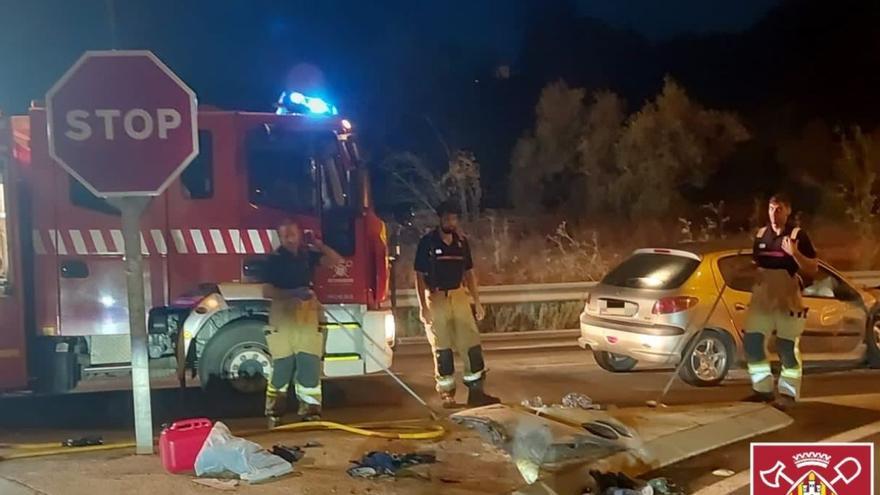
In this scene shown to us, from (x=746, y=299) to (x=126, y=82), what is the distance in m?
5.90

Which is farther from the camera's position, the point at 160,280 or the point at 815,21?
the point at 815,21

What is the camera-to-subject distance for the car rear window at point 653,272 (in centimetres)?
944

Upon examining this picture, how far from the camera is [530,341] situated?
12.5 m

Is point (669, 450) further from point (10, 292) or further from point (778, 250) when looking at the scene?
point (10, 292)

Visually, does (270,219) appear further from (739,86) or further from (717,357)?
(739,86)

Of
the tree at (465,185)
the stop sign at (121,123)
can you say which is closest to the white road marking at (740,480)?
the stop sign at (121,123)

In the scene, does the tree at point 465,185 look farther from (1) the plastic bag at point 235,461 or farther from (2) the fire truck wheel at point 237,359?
(1) the plastic bag at point 235,461

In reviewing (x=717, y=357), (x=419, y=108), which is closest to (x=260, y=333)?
(x=717, y=357)

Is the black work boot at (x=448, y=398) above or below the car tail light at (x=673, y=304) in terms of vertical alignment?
below

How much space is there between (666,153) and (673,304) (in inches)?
689

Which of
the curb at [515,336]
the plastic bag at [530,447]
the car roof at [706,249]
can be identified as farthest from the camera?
the curb at [515,336]

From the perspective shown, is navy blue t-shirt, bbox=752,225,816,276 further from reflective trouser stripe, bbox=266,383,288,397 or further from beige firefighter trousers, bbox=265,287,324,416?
reflective trouser stripe, bbox=266,383,288,397

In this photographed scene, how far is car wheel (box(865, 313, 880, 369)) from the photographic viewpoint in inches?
395

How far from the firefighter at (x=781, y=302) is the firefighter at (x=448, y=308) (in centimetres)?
221
